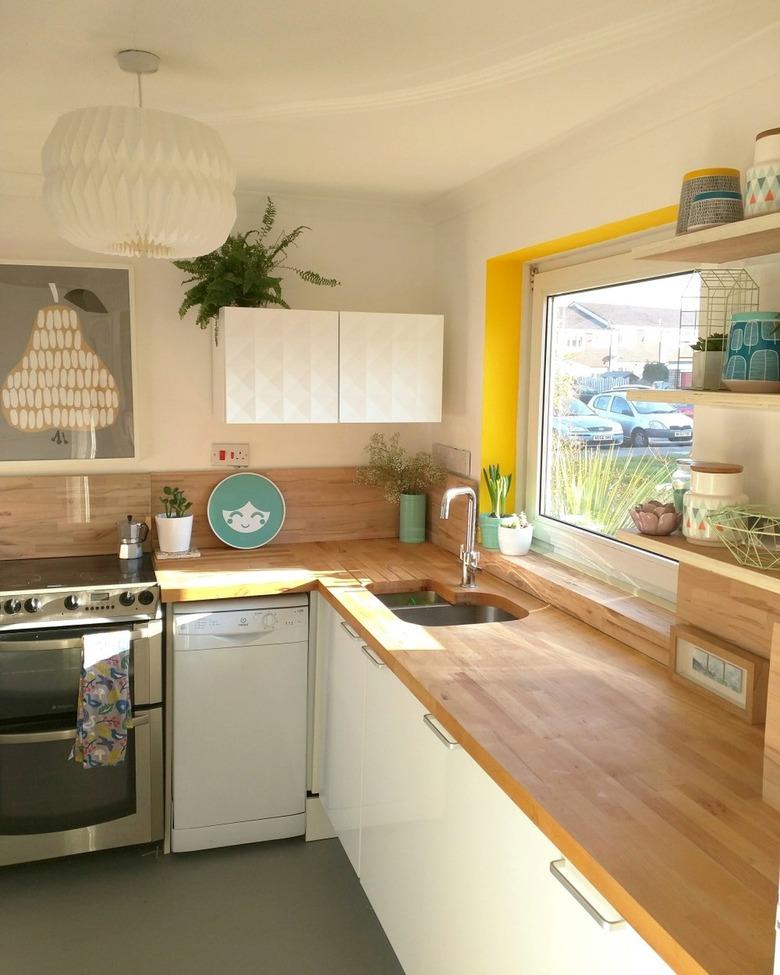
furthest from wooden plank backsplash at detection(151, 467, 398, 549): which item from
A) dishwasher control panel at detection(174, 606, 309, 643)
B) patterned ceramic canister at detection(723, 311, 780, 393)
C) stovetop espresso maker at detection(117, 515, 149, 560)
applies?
patterned ceramic canister at detection(723, 311, 780, 393)

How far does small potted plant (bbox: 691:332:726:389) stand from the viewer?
5.86 ft

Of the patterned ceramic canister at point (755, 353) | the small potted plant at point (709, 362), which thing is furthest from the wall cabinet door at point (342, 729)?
the patterned ceramic canister at point (755, 353)

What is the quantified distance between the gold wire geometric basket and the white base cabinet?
64 cm

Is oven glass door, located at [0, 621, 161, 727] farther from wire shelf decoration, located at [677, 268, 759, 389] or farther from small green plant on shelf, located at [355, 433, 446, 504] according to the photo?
wire shelf decoration, located at [677, 268, 759, 389]

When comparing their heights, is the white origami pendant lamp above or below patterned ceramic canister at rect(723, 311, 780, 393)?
above

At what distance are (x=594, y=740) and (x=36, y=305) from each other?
2.57 m

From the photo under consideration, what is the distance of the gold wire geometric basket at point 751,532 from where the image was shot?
1.63m

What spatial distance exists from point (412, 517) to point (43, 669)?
1.56 meters

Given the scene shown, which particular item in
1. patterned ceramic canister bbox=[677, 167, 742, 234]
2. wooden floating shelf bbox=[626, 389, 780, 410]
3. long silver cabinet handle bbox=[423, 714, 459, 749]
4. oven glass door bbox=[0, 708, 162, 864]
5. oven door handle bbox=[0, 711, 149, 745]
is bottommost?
oven glass door bbox=[0, 708, 162, 864]

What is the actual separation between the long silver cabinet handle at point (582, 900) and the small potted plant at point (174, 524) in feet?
7.20

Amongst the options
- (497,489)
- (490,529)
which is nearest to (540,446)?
(497,489)

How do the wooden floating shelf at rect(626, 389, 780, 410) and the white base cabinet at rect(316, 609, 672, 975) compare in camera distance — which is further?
the wooden floating shelf at rect(626, 389, 780, 410)

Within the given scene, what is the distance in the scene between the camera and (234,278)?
10.5ft

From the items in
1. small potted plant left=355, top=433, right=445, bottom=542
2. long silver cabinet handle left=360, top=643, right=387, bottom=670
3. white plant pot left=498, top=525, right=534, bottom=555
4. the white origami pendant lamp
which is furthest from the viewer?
small potted plant left=355, top=433, right=445, bottom=542
